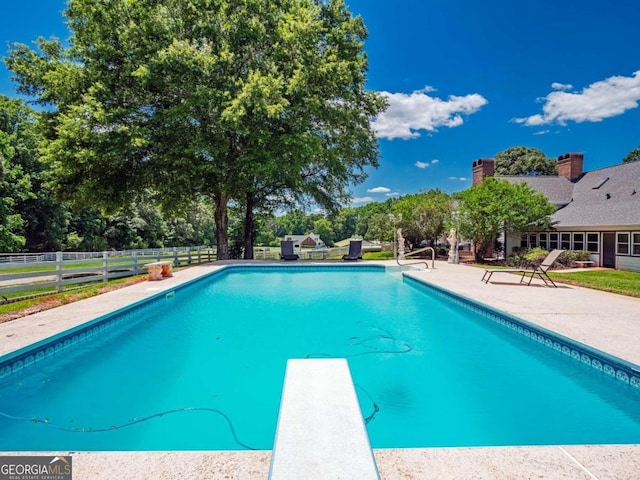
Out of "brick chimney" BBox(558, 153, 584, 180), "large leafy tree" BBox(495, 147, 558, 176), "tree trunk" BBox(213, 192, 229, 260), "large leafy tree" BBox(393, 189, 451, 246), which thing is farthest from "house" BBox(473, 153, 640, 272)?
"large leafy tree" BBox(495, 147, 558, 176)

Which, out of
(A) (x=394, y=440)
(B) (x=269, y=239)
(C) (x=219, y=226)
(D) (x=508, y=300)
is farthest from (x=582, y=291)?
(B) (x=269, y=239)

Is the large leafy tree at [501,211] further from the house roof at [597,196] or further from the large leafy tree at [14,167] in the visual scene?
the large leafy tree at [14,167]

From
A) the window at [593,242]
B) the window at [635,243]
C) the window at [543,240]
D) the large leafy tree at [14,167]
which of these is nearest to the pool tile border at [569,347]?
the window at [635,243]

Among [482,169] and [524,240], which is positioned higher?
[482,169]

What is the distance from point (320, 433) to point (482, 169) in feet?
82.0

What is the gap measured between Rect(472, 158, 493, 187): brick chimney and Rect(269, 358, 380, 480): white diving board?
78.7 ft

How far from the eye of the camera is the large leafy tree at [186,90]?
14.1 metres

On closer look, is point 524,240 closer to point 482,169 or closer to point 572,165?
point 482,169

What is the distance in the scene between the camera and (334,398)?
8.05ft

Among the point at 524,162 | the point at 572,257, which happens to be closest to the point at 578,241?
the point at 572,257

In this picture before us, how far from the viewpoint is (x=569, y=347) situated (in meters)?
4.77

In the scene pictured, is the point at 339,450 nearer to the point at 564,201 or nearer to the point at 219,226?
the point at 219,226

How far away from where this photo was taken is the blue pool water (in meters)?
3.18

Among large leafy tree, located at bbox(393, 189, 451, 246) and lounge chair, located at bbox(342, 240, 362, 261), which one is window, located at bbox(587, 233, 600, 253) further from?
lounge chair, located at bbox(342, 240, 362, 261)
